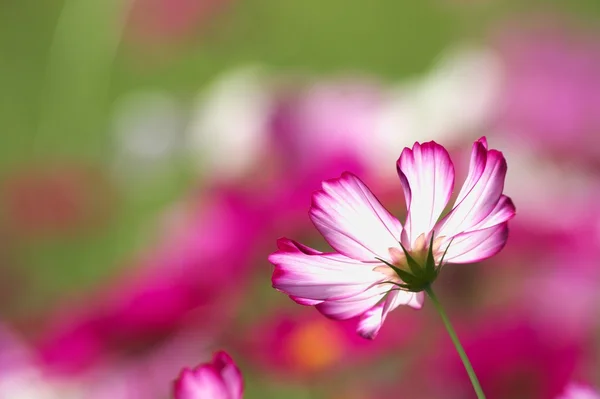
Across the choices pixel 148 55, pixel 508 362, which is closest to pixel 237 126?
pixel 508 362

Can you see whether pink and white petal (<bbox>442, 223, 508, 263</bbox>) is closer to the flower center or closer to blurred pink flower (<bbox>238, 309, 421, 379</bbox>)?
the flower center

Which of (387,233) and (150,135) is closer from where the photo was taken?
(387,233)

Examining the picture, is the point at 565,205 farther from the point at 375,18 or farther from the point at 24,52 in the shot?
the point at 24,52

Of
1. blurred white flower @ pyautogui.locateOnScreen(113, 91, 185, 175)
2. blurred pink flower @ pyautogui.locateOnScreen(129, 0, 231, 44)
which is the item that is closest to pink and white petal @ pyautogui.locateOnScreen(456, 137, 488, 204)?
blurred white flower @ pyautogui.locateOnScreen(113, 91, 185, 175)

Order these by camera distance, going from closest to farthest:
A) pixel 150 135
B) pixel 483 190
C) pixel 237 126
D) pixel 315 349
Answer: pixel 483 190 < pixel 315 349 < pixel 237 126 < pixel 150 135

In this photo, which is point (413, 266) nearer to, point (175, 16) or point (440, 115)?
point (440, 115)

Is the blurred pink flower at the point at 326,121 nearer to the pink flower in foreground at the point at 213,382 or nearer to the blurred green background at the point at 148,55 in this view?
the pink flower in foreground at the point at 213,382

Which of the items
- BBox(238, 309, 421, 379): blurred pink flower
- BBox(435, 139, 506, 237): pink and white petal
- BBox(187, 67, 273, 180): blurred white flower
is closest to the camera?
BBox(435, 139, 506, 237): pink and white petal
